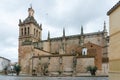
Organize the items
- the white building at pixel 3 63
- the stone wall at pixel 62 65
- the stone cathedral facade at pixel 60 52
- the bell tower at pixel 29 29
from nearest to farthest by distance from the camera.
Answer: the stone wall at pixel 62 65, the stone cathedral facade at pixel 60 52, the bell tower at pixel 29 29, the white building at pixel 3 63

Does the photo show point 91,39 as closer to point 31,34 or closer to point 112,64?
point 31,34

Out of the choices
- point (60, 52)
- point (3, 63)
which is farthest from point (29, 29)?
point (3, 63)

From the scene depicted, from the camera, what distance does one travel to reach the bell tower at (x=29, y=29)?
7562 cm

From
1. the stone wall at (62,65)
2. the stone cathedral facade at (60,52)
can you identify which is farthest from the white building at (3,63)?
the stone wall at (62,65)

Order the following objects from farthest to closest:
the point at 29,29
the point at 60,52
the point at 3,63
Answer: the point at 3,63
the point at 29,29
the point at 60,52

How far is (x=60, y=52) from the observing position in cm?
6562

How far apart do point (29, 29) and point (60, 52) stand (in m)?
16.3

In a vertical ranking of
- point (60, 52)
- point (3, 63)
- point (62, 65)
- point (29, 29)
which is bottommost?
point (3, 63)

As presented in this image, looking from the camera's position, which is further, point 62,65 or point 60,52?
point 60,52

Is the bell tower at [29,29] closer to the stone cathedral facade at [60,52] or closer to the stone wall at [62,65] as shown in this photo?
the stone cathedral facade at [60,52]

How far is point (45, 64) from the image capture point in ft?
187

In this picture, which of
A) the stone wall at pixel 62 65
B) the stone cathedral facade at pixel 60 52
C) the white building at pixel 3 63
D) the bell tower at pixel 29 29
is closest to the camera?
the stone wall at pixel 62 65

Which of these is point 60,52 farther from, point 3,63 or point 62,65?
point 3,63

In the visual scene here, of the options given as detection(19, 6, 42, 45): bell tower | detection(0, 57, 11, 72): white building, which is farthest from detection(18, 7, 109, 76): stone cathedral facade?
detection(0, 57, 11, 72): white building
